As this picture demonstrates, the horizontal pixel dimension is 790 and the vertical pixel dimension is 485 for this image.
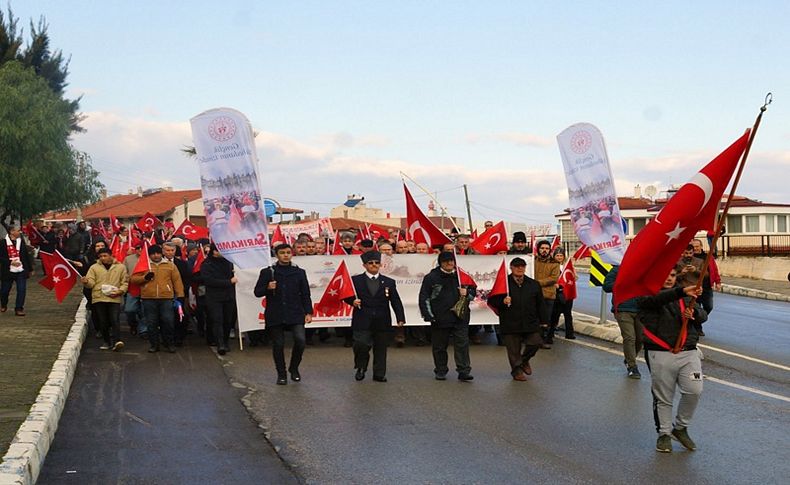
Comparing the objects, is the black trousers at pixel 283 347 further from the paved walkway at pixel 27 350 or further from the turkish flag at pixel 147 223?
the turkish flag at pixel 147 223

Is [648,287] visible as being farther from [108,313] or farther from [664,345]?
[108,313]

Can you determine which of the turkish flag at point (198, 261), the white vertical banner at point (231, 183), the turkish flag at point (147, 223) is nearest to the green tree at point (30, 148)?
the turkish flag at point (147, 223)

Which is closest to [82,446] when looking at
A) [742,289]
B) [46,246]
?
[46,246]

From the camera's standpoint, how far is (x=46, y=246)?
29.1 meters

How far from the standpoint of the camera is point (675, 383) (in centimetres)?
836

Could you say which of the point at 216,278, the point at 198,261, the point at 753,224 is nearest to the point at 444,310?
the point at 216,278

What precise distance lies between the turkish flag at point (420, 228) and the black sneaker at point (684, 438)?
8591 mm

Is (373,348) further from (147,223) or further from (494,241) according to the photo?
(147,223)

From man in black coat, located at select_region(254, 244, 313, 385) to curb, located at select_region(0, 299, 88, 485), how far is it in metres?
2.45

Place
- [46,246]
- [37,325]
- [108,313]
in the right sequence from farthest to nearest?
[46,246], [37,325], [108,313]

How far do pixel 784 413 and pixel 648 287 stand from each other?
2.78 metres

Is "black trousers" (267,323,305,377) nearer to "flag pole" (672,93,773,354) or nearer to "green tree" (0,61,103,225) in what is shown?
"flag pole" (672,93,773,354)

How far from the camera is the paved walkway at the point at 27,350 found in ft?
29.2

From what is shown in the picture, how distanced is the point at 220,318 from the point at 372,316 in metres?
3.44
